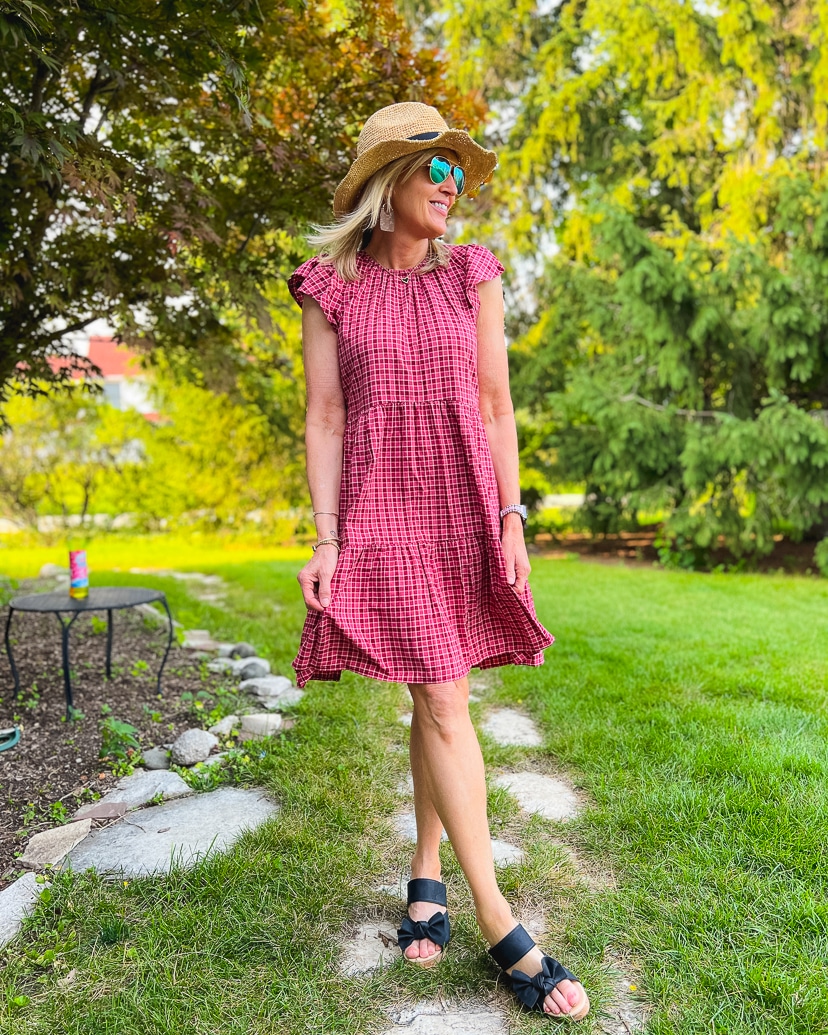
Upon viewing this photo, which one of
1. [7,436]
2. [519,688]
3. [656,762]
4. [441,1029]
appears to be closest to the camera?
[441,1029]

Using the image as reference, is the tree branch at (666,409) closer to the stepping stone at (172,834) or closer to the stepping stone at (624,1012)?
the stepping stone at (172,834)

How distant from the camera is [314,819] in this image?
2.30m

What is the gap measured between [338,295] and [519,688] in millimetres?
2237

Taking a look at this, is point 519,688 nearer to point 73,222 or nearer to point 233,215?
point 233,215

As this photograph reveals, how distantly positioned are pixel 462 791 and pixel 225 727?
1.70 metres

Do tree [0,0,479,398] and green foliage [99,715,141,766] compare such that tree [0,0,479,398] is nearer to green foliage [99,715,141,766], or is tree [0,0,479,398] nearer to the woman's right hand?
green foliage [99,715,141,766]

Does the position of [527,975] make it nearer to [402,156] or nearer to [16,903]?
[16,903]

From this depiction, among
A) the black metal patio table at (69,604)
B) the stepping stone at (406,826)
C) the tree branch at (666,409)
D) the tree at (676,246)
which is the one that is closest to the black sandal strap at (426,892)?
the stepping stone at (406,826)

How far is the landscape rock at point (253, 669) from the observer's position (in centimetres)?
384

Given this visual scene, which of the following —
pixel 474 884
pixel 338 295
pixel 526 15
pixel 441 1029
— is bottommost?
pixel 441 1029

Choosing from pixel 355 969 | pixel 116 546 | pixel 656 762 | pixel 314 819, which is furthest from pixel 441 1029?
pixel 116 546

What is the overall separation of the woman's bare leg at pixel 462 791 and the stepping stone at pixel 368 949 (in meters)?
0.26

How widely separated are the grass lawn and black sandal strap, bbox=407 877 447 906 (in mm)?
92

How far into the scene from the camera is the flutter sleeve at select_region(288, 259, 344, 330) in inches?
70.3
